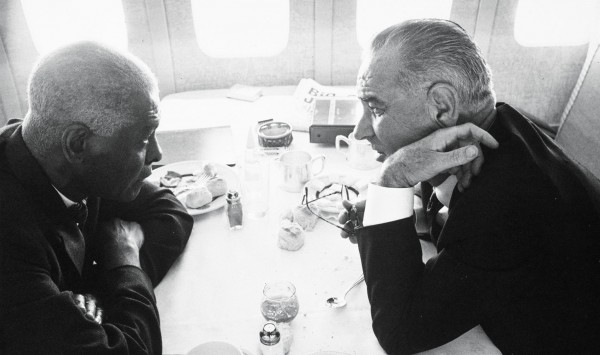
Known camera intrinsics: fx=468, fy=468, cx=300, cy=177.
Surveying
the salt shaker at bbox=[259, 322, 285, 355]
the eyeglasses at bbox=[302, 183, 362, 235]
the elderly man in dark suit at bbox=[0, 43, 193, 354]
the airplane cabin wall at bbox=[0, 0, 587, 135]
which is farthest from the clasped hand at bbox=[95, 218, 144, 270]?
the airplane cabin wall at bbox=[0, 0, 587, 135]

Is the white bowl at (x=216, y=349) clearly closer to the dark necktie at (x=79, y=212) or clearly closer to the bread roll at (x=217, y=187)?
the dark necktie at (x=79, y=212)

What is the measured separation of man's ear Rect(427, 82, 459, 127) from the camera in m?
1.31

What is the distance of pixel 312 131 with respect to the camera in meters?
2.28

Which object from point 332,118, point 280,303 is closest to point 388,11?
point 332,118

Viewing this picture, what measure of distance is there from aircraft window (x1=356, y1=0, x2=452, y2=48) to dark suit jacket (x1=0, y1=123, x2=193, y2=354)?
211cm

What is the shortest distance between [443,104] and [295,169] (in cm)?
75

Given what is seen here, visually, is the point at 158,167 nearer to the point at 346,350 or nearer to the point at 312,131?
the point at 312,131

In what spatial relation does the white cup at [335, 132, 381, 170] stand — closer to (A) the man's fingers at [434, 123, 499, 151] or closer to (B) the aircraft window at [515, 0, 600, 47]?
(A) the man's fingers at [434, 123, 499, 151]

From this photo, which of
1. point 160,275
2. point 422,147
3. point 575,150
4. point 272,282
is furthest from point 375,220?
point 575,150

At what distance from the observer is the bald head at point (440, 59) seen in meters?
1.30

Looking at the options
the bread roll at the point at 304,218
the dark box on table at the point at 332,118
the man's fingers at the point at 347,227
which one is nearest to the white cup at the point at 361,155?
the dark box on table at the point at 332,118

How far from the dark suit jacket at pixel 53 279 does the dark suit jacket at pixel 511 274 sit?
0.65 meters

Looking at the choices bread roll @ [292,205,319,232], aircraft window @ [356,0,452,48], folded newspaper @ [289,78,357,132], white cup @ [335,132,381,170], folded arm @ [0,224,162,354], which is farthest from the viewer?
aircraft window @ [356,0,452,48]

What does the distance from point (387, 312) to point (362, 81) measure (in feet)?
2.31
